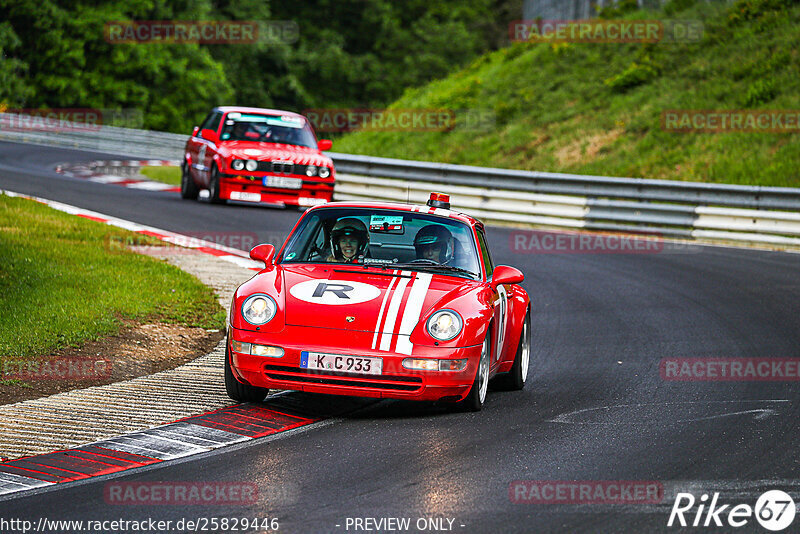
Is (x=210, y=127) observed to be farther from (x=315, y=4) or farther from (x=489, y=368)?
(x=315, y=4)

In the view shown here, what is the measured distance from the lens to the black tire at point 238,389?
289 inches

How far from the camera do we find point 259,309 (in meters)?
7.30

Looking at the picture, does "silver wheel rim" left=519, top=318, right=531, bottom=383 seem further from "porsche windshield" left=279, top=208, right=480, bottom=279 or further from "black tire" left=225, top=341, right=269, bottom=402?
"black tire" left=225, top=341, right=269, bottom=402

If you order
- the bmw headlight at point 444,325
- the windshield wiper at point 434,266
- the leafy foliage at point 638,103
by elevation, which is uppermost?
the leafy foliage at point 638,103

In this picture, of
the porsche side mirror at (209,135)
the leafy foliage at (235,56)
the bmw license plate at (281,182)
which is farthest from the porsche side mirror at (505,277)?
the leafy foliage at (235,56)

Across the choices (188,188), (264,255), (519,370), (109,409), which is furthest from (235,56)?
(109,409)

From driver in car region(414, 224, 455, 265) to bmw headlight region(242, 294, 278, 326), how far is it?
4.45 feet

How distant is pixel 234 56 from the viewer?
54.7 meters

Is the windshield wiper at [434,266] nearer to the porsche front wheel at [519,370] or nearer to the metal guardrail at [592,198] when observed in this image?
the porsche front wheel at [519,370]

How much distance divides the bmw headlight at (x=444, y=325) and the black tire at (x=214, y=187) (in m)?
12.6

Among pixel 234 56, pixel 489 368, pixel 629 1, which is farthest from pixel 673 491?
pixel 234 56

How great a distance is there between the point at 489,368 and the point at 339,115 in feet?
180

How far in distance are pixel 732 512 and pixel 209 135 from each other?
51.9ft

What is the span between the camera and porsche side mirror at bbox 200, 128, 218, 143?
64.6ft
